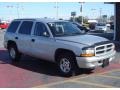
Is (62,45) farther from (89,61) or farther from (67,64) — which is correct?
(89,61)

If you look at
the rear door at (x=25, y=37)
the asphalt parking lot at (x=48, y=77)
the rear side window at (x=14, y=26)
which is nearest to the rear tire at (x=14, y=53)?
the asphalt parking lot at (x=48, y=77)

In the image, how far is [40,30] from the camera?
1108cm

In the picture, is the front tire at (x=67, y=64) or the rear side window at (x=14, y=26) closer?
the front tire at (x=67, y=64)

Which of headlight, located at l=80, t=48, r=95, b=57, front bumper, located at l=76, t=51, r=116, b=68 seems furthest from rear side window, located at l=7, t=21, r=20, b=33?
headlight, located at l=80, t=48, r=95, b=57

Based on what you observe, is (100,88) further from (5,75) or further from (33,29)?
(33,29)

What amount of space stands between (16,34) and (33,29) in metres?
1.29

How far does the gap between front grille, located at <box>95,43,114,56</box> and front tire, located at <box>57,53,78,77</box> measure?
79 centimetres

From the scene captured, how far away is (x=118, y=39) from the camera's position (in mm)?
22984

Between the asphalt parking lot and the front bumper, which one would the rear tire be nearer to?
the asphalt parking lot

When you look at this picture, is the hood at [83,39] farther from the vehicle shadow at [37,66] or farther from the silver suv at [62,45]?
the vehicle shadow at [37,66]

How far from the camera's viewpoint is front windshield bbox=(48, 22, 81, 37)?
34.7 feet

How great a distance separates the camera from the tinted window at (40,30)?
422 inches

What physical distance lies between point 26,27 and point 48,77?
2911mm

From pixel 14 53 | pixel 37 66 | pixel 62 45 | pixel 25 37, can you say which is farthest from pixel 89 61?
pixel 14 53
